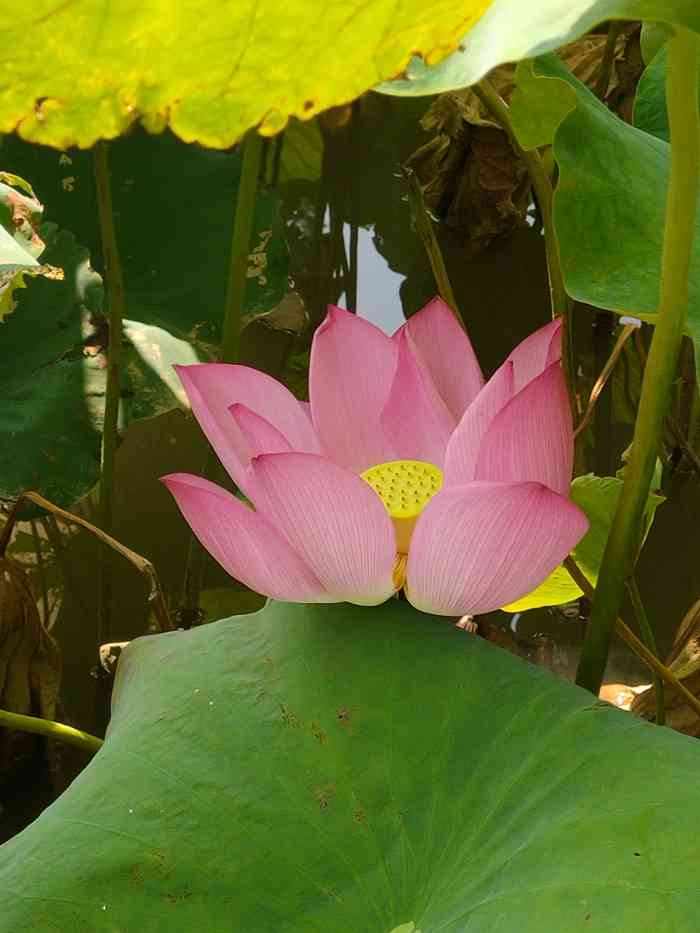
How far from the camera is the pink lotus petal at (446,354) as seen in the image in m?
0.53

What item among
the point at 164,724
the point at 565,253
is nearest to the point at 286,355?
the point at 565,253

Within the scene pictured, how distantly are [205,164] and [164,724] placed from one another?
980 mm

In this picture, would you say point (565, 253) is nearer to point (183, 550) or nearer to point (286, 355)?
point (183, 550)

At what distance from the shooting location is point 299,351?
149 centimetres

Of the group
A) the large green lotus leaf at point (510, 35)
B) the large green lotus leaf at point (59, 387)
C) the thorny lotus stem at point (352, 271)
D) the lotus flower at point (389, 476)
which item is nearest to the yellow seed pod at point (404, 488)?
the lotus flower at point (389, 476)

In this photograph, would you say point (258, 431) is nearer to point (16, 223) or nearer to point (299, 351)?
point (16, 223)

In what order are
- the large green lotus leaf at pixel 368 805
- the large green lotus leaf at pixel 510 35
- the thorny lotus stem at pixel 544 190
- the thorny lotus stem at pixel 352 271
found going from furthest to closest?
the thorny lotus stem at pixel 352 271 → the thorny lotus stem at pixel 544 190 → the large green lotus leaf at pixel 368 805 → the large green lotus leaf at pixel 510 35

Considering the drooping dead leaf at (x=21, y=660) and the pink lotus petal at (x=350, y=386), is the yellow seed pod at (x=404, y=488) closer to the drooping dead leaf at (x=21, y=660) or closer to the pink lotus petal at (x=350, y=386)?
the pink lotus petal at (x=350, y=386)

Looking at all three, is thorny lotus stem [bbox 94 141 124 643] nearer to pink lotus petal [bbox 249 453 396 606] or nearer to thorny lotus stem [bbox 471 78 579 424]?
thorny lotus stem [bbox 471 78 579 424]

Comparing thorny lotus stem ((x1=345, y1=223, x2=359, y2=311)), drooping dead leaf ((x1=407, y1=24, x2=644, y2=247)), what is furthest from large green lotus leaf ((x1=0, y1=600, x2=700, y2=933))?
drooping dead leaf ((x1=407, y1=24, x2=644, y2=247))

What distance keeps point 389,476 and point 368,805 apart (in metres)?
0.15

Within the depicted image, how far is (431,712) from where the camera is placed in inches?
A: 16.8

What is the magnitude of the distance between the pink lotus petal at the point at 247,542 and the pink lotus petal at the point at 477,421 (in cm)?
8

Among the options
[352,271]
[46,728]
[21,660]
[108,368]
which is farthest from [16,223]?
[352,271]
